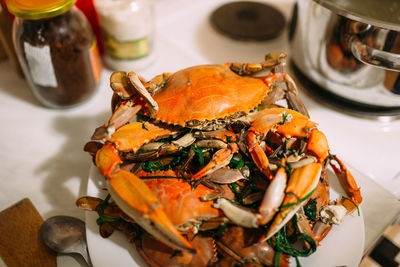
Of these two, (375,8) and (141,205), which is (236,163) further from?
(375,8)

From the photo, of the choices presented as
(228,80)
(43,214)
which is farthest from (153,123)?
(43,214)

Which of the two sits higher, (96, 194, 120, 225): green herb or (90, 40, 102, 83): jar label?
(90, 40, 102, 83): jar label

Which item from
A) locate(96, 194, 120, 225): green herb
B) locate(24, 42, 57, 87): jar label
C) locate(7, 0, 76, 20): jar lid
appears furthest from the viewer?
locate(24, 42, 57, 87): jar label

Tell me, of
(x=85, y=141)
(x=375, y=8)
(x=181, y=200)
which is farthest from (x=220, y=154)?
(x=375, y=8)

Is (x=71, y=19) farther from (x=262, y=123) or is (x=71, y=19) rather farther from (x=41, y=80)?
(x=262, y=123)

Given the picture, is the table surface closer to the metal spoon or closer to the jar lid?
the metal spoon

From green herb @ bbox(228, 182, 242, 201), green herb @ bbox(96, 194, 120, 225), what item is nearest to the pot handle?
green herb @ bbox(228, 182, 242, 201)

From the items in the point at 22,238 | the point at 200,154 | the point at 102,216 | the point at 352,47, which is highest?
the point at 352,47
